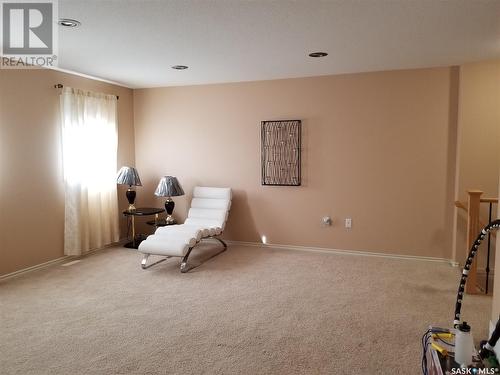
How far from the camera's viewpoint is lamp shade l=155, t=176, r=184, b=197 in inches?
209

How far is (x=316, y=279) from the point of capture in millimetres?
4090

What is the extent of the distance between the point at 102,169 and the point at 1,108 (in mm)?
1491

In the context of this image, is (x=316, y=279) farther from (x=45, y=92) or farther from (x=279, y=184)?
(x=45, y=92)

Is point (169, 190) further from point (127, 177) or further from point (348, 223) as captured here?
point (348, 223)

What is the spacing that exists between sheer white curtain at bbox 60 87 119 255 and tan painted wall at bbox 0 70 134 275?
0.10 m

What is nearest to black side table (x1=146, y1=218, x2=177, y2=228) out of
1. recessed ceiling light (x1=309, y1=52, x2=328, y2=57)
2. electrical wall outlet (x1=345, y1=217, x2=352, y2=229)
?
electrical wall outlet (x1=345, y1=217, x2=352, y2=229)

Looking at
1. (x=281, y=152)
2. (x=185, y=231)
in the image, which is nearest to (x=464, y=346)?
(x=185, y=231)

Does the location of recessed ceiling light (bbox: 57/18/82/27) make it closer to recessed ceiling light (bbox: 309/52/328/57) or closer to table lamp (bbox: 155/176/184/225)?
recessed ceiling light (bbox: 309/52/328/57)

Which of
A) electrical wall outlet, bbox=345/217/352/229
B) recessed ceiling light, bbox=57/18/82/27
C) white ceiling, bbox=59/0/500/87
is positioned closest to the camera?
white ceiling, bbox=59/0/500/87

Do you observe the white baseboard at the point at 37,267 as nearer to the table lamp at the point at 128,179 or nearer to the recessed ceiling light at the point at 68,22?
the table lamp at the point at 128,179

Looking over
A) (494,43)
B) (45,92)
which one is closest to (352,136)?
(494,43)

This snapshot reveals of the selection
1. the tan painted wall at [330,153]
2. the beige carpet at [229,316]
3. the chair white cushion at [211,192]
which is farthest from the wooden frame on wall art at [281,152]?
the beige carpet at [229,316]

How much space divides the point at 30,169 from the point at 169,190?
1662mm

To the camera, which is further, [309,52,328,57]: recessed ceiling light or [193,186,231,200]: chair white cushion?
[193,186,231,200]: chair white cushion
